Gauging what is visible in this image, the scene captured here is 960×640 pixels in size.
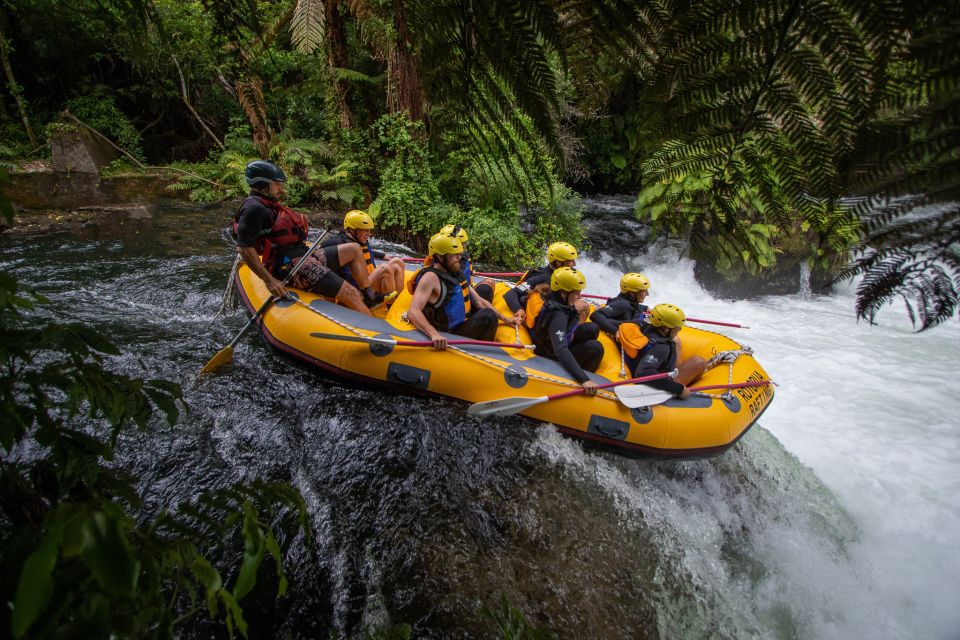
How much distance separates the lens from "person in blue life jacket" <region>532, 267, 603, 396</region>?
436 cm

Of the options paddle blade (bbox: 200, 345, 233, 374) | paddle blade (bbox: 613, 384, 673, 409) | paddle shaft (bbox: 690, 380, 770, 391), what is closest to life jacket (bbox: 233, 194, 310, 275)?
paddle blade (bbox: 200, 345, 233, 374)

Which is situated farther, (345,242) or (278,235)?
(345,242)

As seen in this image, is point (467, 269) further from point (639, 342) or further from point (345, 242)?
point (639, 342)

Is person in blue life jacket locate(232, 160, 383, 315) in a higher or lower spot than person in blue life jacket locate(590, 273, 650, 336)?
higher

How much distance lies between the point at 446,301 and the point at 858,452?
583 centimetres

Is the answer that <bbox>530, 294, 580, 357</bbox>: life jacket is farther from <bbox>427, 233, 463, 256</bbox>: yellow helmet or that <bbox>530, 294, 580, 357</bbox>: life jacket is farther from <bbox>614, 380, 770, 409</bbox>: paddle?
<bbox>427, 233, 463, 256</bbox>: yellow helmet

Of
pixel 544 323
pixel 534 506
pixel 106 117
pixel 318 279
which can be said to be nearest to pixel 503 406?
pixel 534 506

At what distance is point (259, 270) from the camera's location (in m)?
4.47

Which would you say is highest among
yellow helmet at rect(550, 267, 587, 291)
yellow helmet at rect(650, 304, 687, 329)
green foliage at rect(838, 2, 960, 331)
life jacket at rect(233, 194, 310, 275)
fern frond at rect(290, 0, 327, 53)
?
fern frond at rect(290, 0, 327, 53)

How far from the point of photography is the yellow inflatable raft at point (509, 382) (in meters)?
4.11

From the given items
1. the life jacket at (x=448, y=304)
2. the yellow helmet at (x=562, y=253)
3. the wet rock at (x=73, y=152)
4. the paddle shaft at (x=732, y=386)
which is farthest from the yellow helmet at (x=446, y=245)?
the wet rock at (x=73, y=152)

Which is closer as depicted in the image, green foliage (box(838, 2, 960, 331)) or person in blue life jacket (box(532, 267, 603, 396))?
green foliage (box(838, 2, 960, 331))

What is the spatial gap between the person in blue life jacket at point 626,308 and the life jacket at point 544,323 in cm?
56

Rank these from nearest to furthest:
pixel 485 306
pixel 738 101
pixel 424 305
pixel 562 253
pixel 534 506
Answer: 1. pixel 738 101
2. pixel 534 506
3. pixel 424 305
4. pixel 485 306
5. pixel 562 253
